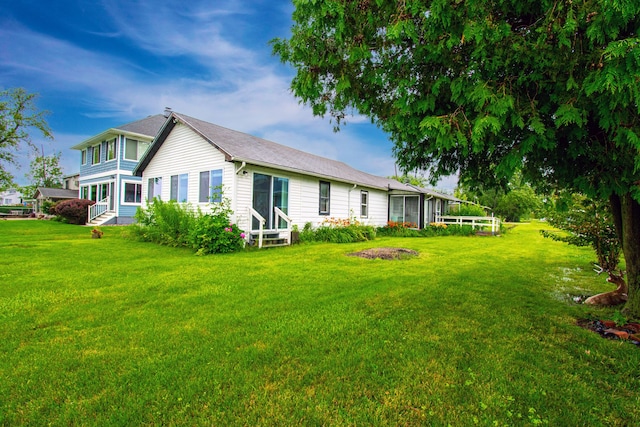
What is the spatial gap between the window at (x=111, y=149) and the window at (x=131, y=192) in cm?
215

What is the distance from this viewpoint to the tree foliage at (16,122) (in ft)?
75.6

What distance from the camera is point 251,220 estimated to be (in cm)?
1081

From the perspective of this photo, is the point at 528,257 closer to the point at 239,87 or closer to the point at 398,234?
the point at 398,234

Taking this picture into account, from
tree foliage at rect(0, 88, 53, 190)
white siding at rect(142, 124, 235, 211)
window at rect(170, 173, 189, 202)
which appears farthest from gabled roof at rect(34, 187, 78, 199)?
window at rect(170, 173, 189, 202)

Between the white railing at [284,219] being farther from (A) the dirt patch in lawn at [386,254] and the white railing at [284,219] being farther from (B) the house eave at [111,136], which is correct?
(B) the house eave at [111,136]

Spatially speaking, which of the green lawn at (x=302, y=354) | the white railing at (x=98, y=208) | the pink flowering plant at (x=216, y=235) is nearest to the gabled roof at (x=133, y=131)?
the white railing at (x=98, y=208)

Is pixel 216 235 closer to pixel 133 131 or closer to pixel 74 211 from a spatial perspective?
pixel 133 131

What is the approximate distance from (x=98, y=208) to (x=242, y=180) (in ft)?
48.9

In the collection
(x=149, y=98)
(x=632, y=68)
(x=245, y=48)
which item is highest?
(x=149, y=98)

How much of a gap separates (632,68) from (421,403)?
274cm

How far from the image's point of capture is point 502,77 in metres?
2.85

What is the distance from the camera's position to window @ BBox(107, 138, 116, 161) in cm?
1978

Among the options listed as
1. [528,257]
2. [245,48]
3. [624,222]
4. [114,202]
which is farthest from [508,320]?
[114,202]

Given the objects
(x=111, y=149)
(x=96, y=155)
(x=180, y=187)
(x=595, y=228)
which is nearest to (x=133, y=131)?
(x=111, y=149)
